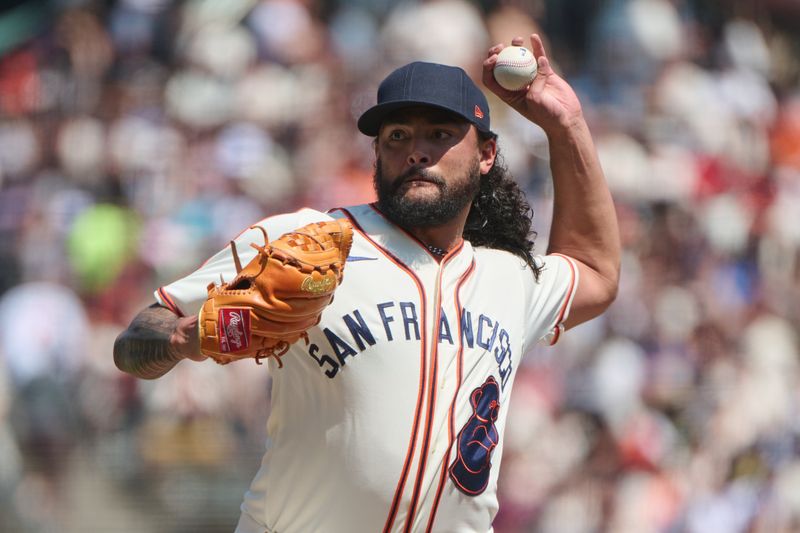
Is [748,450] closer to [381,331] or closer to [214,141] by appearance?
[214,141]

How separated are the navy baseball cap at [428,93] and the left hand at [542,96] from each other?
1.09 feet

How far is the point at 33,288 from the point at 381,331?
350 centimetres

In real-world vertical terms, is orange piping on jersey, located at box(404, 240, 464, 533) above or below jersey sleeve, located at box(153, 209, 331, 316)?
below

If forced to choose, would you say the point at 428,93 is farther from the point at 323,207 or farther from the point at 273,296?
the point at 323,207

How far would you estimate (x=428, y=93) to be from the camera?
2512 mm

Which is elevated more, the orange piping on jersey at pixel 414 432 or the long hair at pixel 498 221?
the long hair at pixel 498 221

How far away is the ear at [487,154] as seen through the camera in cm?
276

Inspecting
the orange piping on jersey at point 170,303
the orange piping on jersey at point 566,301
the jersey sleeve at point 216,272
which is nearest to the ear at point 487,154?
the orange piping on jersey at point 566,301

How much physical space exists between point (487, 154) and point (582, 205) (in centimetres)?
35

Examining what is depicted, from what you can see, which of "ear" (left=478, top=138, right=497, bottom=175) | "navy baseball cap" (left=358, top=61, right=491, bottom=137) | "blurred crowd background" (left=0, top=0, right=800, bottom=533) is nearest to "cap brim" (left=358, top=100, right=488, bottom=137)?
"navy baseball cap" (left=358, top=61, right=491, bottom=137)

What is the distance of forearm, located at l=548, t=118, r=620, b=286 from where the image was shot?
2.98m

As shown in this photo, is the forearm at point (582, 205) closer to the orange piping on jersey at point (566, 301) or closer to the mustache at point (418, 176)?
the orange piping on jersey at point (566, 301)

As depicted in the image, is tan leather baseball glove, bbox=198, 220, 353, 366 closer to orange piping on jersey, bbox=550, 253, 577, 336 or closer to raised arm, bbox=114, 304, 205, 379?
raised arm, bbox=114, 304, 205, 379

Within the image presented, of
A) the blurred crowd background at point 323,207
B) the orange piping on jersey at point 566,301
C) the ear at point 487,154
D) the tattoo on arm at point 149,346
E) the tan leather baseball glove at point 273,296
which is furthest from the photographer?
the blurred crowd background at point 323,207
